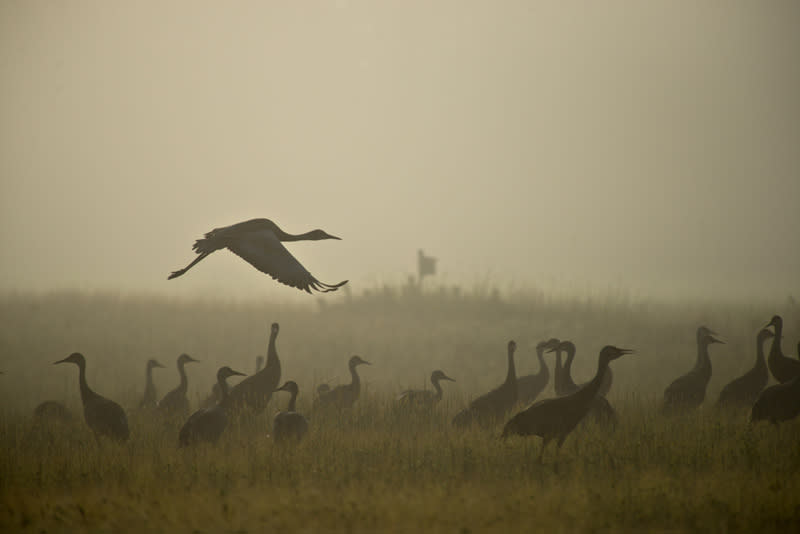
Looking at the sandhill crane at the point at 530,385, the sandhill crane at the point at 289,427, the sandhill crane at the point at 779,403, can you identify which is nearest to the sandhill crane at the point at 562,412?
the sandhill crane at the point at 779,403

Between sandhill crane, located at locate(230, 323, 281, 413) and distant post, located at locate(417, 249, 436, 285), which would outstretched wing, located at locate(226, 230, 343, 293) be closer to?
sandhill crane, located at locate(230, 323, 281, 413)

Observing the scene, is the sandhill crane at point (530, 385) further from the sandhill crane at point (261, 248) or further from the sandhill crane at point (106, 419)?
the sandhill crane at point (106, 419)

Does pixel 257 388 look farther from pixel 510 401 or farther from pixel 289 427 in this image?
pixel 510 401

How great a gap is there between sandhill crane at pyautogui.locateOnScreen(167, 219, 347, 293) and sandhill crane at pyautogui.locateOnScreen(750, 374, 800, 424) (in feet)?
16.7

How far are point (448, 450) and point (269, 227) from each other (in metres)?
3.31

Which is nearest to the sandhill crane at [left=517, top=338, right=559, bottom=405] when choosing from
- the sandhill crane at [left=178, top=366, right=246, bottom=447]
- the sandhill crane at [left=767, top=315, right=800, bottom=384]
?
the sandhill crane at [left=767, top=315, right=800, bottom=384]

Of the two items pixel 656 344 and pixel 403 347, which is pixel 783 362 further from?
pixel 403 347

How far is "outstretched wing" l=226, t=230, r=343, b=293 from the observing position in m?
9.00

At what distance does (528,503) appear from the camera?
660cm

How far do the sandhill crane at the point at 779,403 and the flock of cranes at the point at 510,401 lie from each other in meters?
0.01

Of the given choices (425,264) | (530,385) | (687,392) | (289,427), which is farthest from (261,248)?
(425,264)

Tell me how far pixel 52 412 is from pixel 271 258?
13.9 feet

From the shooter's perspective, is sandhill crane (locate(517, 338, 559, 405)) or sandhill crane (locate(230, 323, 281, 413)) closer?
sandhill crane (locate(230, 323, 281, 413))

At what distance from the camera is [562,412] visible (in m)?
8.02
